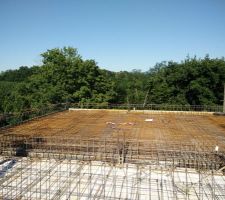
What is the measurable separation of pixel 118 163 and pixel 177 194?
226 cm

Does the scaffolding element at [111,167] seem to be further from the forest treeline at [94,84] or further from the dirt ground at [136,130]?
the forest treeline at [94,84]

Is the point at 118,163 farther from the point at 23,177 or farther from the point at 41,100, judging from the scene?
the point at 41,100

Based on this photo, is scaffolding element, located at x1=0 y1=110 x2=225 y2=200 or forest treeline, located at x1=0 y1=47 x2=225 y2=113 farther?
forest treeline, located at x1=0 y1=47 x2=225 y2=113

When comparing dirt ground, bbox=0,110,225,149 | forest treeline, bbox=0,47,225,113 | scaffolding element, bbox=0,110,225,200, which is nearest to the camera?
scaffolding element, bbox=0,110,225,200

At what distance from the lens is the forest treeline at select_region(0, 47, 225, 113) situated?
25672 mm

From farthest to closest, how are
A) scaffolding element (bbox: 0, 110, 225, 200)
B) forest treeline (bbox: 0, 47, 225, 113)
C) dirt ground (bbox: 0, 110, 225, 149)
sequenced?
forest treeline (bbox: 0, 47, 225, 113) → dirt ground (bbox: 0, 110, 225, 149) → scaffolding element (bbox: 0, 110, 225, 200)

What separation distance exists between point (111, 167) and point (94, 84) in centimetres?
2074

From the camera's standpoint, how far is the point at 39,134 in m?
11.3

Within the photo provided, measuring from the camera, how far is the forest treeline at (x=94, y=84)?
25672 mm

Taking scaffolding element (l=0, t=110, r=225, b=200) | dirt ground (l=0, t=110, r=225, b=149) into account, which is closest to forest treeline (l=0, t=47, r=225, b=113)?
dirt ground (l=0, t=110, r=225, b=149)

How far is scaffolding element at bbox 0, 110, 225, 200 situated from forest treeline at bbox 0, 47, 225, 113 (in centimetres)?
1471

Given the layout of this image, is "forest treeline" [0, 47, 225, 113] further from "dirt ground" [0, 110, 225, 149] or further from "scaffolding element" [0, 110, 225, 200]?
"scaffolding element" [0, 110, 225, 200]

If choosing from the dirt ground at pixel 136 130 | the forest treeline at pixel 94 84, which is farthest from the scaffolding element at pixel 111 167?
the forest treeline at pixel 94 84

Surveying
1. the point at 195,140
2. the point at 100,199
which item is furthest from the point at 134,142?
the point at 100,199
